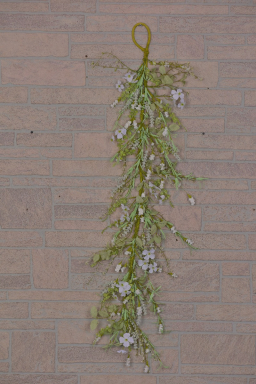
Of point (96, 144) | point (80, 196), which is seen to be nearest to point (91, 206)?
point (80, 196)

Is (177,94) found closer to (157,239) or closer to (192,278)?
(157,239)

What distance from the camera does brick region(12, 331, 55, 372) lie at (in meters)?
1.76

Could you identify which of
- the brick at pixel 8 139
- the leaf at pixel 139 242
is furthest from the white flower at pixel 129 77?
the leaf at pixel 139 242

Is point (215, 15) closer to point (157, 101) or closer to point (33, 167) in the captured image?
point (157, 101)

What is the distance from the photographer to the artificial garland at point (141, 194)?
171 centimetres

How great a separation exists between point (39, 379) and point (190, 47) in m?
1.66

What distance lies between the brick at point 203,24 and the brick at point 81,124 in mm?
507

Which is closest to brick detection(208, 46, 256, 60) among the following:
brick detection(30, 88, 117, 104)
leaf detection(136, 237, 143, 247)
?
brick detection(30, 88, 117, 104)

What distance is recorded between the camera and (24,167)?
1763 millimetres

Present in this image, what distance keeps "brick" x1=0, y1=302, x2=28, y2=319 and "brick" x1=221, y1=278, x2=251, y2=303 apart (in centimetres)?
91

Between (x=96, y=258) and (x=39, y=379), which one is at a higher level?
(x=96, y=258)

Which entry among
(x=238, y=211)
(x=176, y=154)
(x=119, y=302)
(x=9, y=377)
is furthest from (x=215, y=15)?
(x=9, y=377)

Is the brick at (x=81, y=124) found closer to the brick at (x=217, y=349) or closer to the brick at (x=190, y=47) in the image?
the brick at (x=190, y=47)

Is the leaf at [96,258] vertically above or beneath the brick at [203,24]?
beneath
